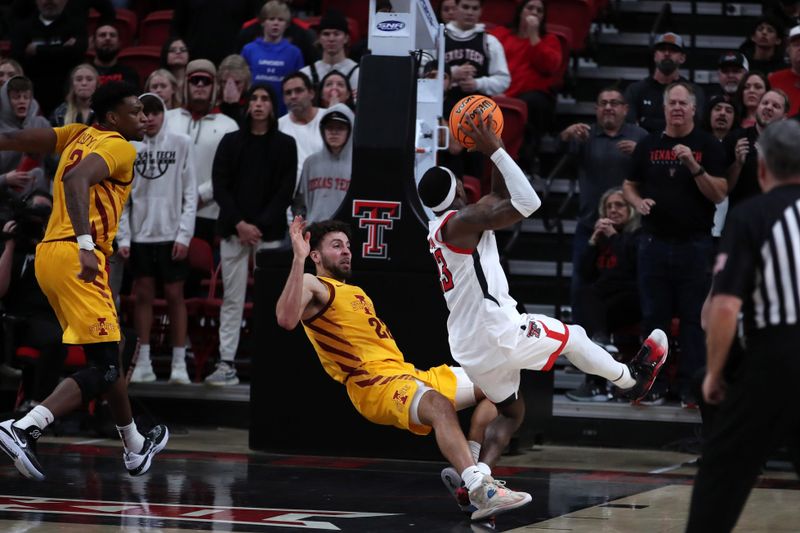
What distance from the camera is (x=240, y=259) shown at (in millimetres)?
10969

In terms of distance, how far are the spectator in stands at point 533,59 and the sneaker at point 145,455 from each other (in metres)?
5.67

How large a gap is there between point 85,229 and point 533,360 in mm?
2655

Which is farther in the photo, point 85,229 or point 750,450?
point 85,229

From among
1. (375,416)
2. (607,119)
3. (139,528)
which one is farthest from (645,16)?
(139,528)

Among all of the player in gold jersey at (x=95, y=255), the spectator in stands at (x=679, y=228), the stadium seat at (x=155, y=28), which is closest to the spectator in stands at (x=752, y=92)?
the spectator in stands at (x=679, y=228)

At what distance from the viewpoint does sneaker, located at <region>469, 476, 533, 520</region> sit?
Answer: 686cm

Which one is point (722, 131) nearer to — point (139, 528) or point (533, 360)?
point (533, 360)

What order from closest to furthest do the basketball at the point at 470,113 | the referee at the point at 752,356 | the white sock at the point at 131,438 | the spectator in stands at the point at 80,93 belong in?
the referee at the point at 752,356 < the basketball at the point at 470,113 < the white sock at the point at 131,438 < the spectator in stands at the point at 80,93

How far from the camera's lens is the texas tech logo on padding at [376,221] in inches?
372

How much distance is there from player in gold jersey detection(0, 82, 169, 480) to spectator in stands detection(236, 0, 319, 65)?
5.28 metres

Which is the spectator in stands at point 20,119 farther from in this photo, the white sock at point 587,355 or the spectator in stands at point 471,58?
the white sock at point 587,355

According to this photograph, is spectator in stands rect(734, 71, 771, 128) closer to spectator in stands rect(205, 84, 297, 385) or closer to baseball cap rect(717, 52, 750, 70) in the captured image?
baseball cap rect(717, 52, 750, 70)

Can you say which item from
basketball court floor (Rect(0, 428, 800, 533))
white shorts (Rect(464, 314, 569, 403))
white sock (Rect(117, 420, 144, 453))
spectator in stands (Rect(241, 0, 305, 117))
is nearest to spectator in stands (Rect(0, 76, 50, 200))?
spectator in stands (Rect(241, 0, 305, 117))

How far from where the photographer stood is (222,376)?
1110cm
